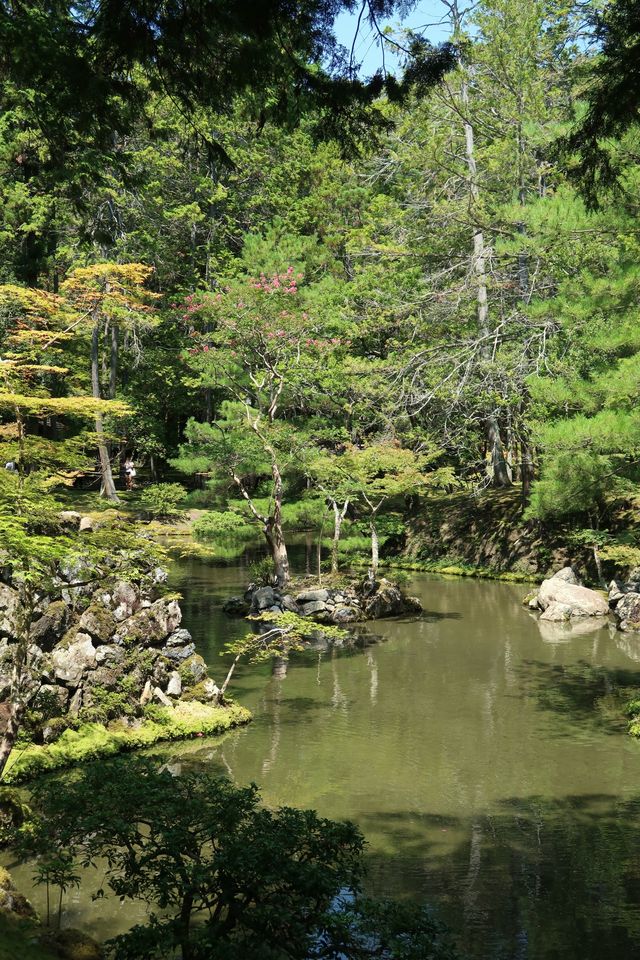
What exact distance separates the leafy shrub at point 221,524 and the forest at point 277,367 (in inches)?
5.8

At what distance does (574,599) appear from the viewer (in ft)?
55.1

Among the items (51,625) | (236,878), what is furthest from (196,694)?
(236,878)

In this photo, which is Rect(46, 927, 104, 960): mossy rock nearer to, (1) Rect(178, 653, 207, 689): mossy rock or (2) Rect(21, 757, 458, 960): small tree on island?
(2) Rect(21, 757, 458, 960): small tree on island

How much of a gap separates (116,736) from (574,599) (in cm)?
1101

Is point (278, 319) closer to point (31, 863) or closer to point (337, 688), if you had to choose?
point (337, 688)

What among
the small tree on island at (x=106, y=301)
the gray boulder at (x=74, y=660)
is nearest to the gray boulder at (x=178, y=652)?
the gray boulder at (x=74, y=660)

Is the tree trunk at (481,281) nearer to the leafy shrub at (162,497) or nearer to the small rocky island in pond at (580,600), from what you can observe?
the small rocky island in pond at (580,600)

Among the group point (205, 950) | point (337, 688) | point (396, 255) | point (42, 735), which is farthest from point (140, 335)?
point (205, 950)

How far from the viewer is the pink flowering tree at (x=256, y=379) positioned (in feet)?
58.0

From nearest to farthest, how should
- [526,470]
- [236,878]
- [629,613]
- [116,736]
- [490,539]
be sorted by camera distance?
1. [236,878]
2. [116,736]
3. [629,613]
4. [526,470]
5. [490,539]

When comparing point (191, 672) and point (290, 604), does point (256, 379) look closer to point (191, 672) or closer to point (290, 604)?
point (290, 604)

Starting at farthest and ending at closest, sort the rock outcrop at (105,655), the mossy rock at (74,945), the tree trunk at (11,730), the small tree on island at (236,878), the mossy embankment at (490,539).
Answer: the mossy embankment at (490,539), the rock outcrop at (105,655), the tree trunk at (11,730), the mossy rock at (74,945), the small tree on island at (236,878)

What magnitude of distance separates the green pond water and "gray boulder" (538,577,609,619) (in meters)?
0.99

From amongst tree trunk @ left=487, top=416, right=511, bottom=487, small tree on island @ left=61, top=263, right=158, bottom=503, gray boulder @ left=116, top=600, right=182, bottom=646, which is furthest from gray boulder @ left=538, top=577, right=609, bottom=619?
small tree on island @ left=61, top=263, right=158, bottom=503
